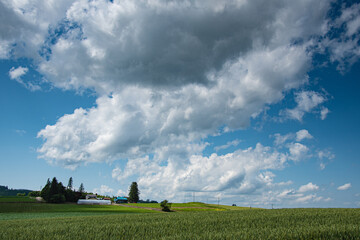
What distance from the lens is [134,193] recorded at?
158875 mm

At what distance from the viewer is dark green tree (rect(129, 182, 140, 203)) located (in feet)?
518

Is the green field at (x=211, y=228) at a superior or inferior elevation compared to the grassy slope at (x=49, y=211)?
superior

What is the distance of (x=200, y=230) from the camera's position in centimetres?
1481

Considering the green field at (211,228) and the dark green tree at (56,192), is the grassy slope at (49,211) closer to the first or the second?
the dark green tree at (56,192)

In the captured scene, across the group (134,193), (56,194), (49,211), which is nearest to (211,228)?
(49,211)

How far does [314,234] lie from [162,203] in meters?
84.8

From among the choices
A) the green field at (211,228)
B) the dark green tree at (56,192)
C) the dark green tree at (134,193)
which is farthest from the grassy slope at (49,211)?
the dark green tree at (134,193)

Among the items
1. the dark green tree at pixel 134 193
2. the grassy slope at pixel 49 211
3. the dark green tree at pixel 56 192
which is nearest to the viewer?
the grassy slope at pixel 49 211

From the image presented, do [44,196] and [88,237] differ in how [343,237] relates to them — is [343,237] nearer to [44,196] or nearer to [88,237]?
[88,237]

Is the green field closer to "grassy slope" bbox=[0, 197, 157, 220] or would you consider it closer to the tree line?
"grassy slope" bbox=[0, 197, 157, 220]

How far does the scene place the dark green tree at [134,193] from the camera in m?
158

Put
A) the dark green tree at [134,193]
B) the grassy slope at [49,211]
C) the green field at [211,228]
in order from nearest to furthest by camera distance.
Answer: the green field at [211,228]
the grassy slope at [49,211]
the dark green tree at [134,193]

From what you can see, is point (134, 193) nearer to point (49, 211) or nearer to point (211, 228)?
point (49, 211)

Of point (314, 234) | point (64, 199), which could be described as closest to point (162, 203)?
point (64, 199)
